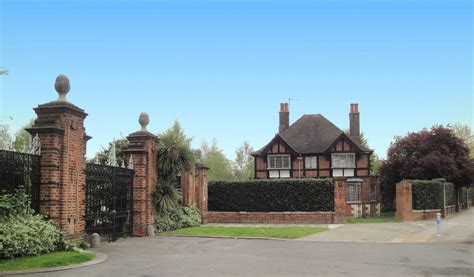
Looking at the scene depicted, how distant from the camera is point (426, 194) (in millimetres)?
30203

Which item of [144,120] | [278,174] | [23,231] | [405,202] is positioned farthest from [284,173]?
[23,231]

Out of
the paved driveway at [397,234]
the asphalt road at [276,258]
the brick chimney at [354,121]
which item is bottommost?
the paved driveway at [397,234]

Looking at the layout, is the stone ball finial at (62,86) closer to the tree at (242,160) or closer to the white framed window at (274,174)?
the white framed window at (274,174)

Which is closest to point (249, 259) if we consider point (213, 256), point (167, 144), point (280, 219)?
point (213, 256)

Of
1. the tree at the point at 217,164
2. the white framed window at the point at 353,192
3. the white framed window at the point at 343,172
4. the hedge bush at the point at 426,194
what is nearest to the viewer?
the hedge bush at the point at 426,194

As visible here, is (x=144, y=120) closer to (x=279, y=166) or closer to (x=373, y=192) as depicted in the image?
(x=279, y=166)

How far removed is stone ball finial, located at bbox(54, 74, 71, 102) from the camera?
1413cm

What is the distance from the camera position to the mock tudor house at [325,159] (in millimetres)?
41750

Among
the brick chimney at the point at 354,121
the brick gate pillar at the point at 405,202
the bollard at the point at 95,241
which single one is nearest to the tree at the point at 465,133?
the brick chimney at the point at 354,121

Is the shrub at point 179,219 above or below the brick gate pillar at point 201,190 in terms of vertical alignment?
below

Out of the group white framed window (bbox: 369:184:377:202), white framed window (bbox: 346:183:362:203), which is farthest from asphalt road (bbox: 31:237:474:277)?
white framed window (bbox: 369:184:377:202)

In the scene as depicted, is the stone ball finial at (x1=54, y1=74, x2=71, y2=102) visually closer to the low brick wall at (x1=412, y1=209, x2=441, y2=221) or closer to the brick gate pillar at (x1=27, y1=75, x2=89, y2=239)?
the brick gate pillar at (x1=27, y1=75, x2=89, y2=239)

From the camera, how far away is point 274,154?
44.1 m

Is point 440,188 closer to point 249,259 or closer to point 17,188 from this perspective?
point 249,259
